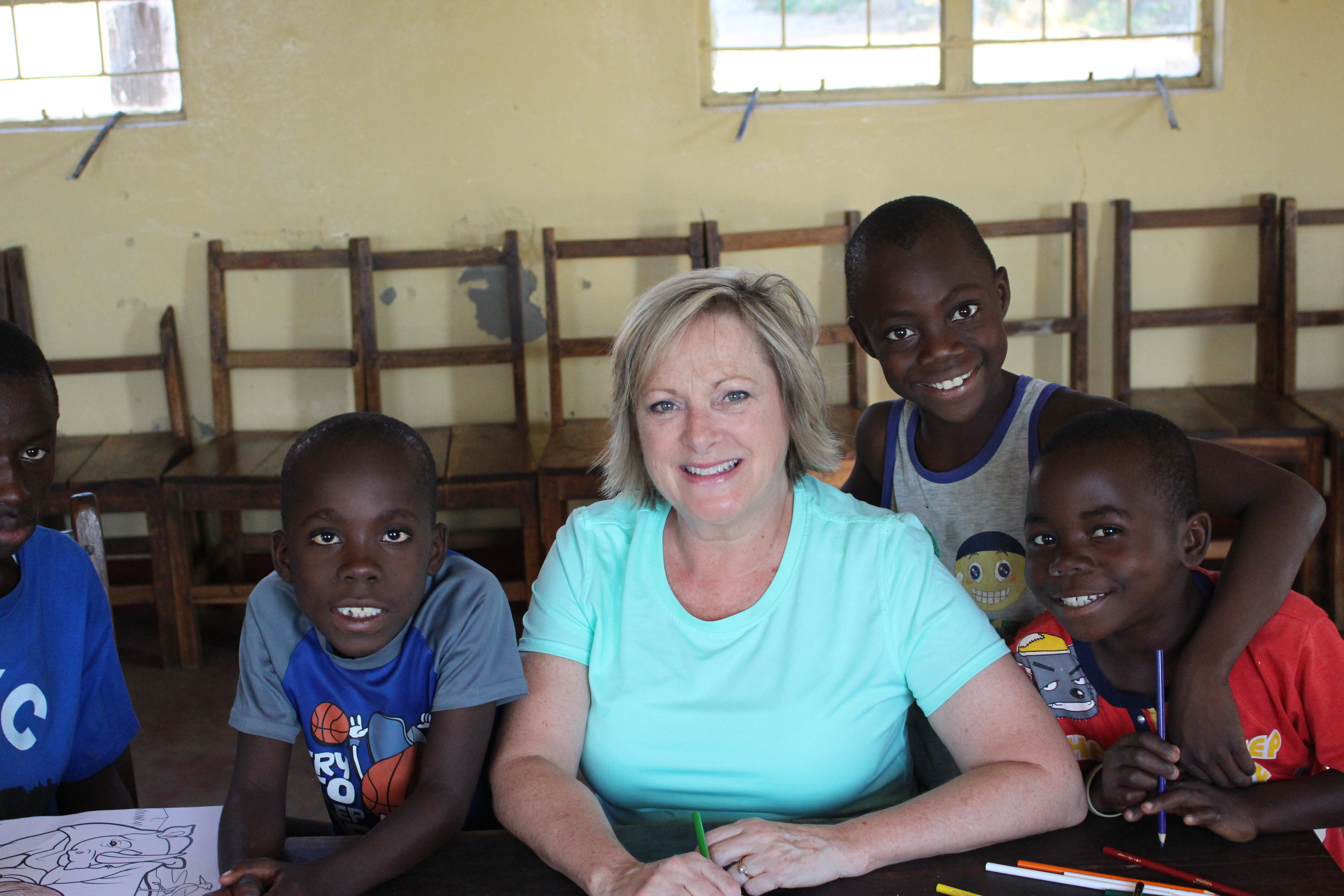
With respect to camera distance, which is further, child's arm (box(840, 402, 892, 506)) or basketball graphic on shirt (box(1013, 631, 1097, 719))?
child's arm (box(840, 402, 892, 506))

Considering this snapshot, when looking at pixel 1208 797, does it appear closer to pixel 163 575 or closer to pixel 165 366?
pixel 163 575

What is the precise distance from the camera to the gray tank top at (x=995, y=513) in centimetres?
174

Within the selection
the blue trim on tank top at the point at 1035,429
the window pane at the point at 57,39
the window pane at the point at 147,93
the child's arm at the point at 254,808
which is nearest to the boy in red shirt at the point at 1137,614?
the blue trim on tank top at the point at 1035,429

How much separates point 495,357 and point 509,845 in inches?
110

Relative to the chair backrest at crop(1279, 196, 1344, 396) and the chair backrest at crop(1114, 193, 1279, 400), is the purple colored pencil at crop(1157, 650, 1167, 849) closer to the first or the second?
the chair backrest at crop(1114, 193, 1279, 400)

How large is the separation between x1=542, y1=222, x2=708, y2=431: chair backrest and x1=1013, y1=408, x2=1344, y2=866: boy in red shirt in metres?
2.54

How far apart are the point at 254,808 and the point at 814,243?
3037 millimetres

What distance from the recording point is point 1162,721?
1372 millimetres

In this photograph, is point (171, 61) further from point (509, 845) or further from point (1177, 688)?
point (1177, 688)

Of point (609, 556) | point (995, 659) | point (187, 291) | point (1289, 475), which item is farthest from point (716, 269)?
point (187, 291)

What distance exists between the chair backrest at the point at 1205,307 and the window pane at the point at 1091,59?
501 millimetres

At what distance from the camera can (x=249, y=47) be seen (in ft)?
12.9

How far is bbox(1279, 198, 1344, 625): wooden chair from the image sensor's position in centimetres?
364

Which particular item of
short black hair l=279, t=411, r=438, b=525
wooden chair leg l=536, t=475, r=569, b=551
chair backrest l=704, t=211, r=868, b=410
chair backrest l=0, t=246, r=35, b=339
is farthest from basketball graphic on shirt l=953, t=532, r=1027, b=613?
chair backrest l=0, t=246, r=35, b=339
